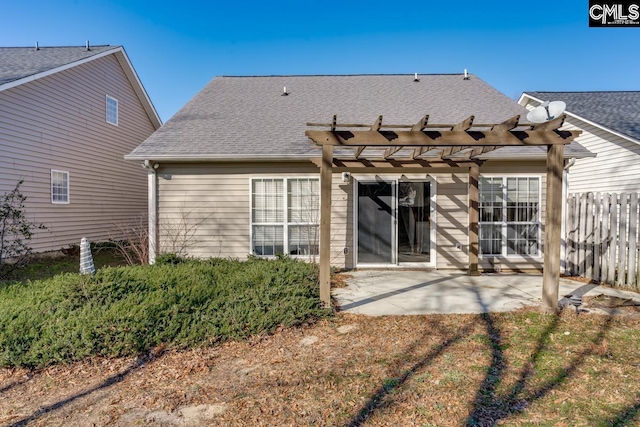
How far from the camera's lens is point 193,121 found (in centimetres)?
849

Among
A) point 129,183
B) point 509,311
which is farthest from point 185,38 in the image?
point 509,311

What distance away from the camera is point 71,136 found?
10414mm

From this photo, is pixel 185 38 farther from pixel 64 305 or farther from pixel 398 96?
pixel 64 305

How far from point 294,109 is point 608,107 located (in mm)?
9647

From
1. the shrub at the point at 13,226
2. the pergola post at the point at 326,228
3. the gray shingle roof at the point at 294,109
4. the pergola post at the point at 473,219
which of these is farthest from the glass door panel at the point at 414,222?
the shrub at the point at 13,226

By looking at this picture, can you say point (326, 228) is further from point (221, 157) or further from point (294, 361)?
point (221, 157)

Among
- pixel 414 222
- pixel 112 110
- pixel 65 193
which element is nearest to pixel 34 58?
pixel 112 110

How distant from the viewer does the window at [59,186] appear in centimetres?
980

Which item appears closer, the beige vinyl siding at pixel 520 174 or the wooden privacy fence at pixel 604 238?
the wooden privacy fence at pixel 604 238

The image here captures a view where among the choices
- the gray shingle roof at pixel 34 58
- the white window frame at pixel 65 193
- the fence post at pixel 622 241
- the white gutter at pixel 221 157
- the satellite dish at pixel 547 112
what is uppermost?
the gray shingle roof at pixel 34 58

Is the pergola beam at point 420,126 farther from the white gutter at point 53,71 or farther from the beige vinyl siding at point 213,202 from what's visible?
the white gutter at point 53,71

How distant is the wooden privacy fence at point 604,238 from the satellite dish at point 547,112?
2.64 metres

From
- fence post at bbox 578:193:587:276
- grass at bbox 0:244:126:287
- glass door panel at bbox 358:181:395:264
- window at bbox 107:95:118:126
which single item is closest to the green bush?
grass at bbox 0:244:126:287

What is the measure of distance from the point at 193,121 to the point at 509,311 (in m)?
7.60
